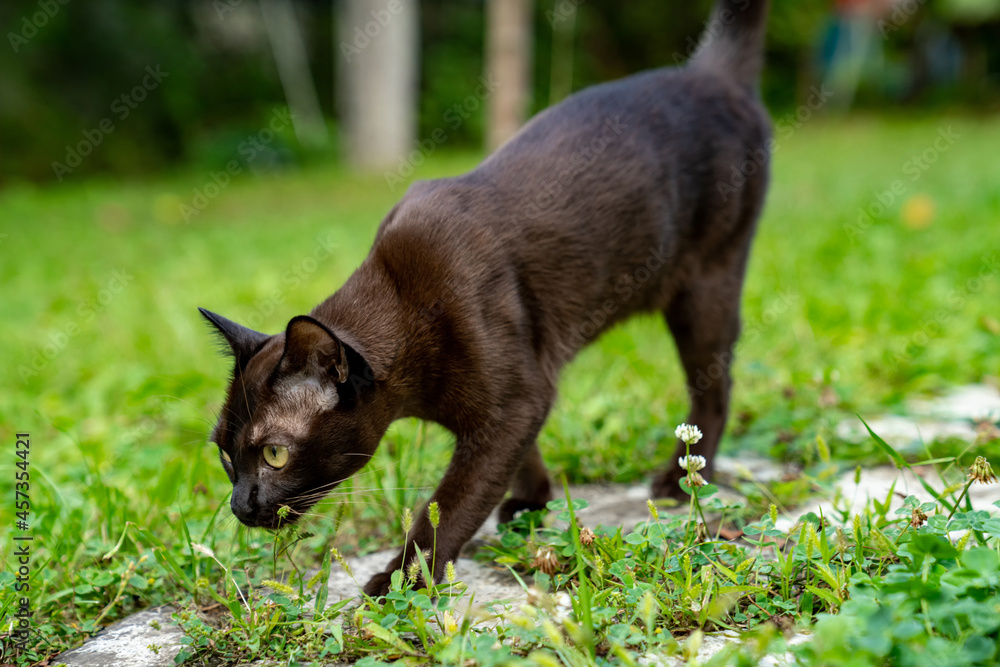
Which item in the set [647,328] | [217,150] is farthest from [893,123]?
[647,328]

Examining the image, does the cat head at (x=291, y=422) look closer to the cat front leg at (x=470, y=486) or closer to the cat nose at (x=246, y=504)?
the cat nose at (x=246, y=504)

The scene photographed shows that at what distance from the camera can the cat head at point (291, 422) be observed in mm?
1873

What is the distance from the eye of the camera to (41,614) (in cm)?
191

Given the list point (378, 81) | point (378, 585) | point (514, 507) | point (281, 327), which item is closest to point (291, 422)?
point (378, 585)

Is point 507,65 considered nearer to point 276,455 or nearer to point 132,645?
point 276,455

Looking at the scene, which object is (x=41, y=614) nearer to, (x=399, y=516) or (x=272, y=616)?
(x=272, y=616)

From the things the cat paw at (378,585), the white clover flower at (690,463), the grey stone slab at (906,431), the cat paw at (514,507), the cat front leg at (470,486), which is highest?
the white clover flower at (690,463)

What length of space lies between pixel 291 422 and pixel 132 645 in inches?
21.2

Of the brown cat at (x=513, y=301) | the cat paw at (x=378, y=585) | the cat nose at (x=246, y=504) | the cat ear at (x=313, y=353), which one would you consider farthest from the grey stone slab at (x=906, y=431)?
the cat nose at (x=246, y=504)

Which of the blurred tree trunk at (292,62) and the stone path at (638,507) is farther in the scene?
the blurred tree trunk at (292,62)

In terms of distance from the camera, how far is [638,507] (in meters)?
2.39

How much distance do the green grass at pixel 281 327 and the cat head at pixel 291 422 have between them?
0.44 feet

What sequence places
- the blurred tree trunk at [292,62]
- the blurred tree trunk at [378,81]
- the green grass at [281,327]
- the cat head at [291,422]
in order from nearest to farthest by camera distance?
the cat head at [291,422] → the green grass at [281,327] → the blurred tree trunk at [378,81] → the blurred tree trunk at [292,62]

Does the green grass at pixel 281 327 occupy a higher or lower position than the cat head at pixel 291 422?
lower
